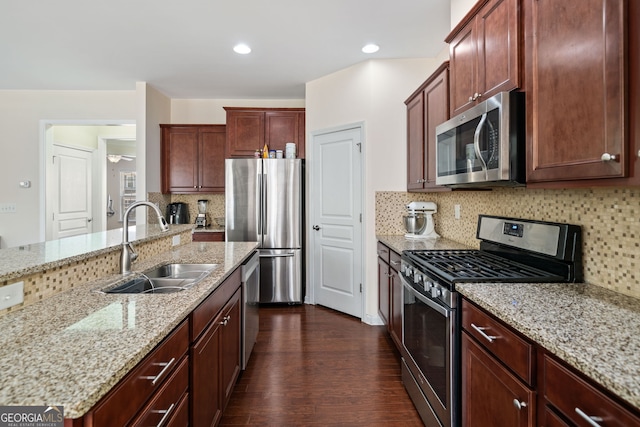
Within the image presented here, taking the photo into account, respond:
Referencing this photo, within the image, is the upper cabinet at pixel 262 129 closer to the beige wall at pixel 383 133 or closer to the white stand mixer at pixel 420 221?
the beige wall at pixel 383 133

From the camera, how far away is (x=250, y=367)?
2.42 m

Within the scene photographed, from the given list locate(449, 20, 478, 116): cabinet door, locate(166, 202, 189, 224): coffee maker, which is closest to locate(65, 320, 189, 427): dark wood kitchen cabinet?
locate(449, 20, 478, 116): cabinet door

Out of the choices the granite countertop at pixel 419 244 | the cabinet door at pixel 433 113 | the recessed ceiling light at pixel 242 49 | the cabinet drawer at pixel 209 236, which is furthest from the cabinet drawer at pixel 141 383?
the cabinet drawer at pixel 209 236

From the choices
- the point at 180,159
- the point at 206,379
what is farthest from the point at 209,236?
the point at 206,379

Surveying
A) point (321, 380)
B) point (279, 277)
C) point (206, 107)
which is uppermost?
point (206, 107)

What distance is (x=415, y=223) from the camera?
3.01 metres

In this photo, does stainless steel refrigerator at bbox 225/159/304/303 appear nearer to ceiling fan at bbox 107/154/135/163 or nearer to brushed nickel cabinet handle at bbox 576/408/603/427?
brushed nickel cabinet handle at bbox 576/408/603/427

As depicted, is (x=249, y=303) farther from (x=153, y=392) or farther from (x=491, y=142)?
(x=491, y=142)

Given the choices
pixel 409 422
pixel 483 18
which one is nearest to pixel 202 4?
pixel 483 18

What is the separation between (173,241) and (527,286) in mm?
2468

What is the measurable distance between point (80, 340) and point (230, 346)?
3.59 ft

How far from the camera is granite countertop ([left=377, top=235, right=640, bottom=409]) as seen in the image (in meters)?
0.72

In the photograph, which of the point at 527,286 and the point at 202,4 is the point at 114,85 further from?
the point at 527,286

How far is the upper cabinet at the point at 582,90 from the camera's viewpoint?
0.95 m
